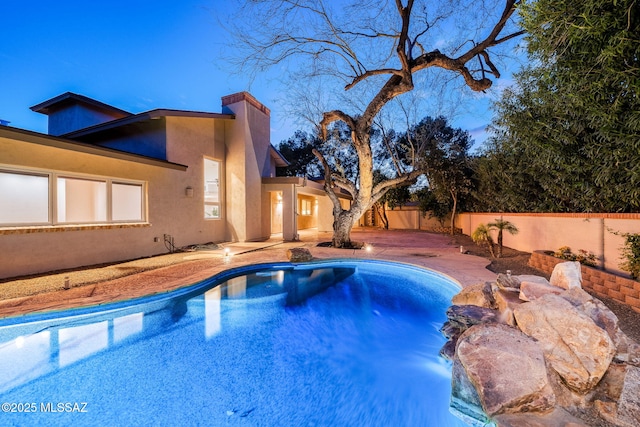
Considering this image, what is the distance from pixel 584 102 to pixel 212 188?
1136cm

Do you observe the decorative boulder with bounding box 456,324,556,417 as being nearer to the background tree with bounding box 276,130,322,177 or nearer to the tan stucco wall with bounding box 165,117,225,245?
the tan stucco wall with bounding box 165,117,225,245

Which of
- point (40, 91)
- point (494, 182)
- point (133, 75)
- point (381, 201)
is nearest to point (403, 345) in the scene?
point (494, 182)

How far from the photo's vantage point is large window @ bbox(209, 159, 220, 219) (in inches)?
445

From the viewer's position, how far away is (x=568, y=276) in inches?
158

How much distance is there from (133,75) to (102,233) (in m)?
100

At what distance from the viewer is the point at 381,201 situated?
74.9 feet

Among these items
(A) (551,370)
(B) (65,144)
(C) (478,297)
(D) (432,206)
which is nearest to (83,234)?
(B) (65,144)

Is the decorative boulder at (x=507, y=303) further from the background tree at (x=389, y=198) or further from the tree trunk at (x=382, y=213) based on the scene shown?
the tree trunk at (x=382, y=213)

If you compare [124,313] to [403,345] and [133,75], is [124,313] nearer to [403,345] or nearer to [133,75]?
[403,345]

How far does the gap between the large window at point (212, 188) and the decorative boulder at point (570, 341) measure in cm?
1061

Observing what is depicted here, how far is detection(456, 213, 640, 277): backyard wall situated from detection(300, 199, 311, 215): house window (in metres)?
13.0

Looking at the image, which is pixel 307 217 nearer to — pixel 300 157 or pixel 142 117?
pixel 300 157

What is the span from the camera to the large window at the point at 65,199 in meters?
6.08

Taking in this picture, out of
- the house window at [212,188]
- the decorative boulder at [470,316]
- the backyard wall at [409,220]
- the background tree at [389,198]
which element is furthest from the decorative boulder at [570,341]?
the backyard wall at [409,220]
